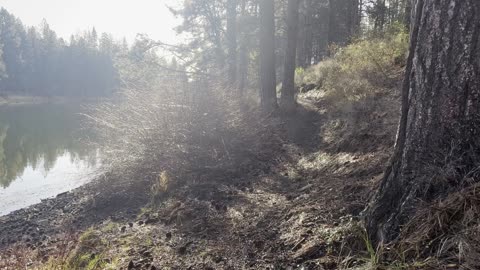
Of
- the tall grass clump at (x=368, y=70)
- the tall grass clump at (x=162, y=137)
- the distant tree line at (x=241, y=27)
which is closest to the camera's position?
the tall grass clump at (x=162, y=137)

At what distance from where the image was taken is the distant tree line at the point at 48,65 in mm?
72438

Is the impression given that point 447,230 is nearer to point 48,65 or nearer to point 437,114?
point 437,114

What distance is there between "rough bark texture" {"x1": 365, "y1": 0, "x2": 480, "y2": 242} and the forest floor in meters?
0.45

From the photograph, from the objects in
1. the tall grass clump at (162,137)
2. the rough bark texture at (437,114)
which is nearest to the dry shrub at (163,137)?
the tall grass clump at (162,137)

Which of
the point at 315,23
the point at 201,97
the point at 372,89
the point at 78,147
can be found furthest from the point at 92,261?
the point at 315,23

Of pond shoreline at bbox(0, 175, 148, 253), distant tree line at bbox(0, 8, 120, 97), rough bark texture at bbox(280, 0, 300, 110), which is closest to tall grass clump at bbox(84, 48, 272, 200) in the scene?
pond shoreline at bbox(0, 175, 148, 253)

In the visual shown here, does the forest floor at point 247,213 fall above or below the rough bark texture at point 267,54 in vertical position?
below

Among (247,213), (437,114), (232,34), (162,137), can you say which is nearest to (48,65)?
(232,34)

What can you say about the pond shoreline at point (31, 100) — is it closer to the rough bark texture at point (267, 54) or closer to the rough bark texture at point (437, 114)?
the rough bark texture at point (267, 54)

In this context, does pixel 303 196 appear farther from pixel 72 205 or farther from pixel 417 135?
pixel 72 205

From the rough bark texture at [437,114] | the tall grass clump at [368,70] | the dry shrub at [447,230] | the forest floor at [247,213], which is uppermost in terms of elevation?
the tall grass clump at [368,70]

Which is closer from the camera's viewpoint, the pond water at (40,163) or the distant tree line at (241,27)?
the pond water at (40,163)

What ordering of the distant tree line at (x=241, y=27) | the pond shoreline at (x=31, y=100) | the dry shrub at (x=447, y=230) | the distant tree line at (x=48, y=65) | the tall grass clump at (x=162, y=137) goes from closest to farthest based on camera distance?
the dry shrub at (x=447, y=230) < the tall grass clump at (x=162, y=137) < the distant tree line at (x=241, y=27) < the pond shoreline at (x=31, y=100) < the distant tree line at (x=48, y=65)

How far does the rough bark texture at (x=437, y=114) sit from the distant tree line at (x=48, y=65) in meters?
72.3
